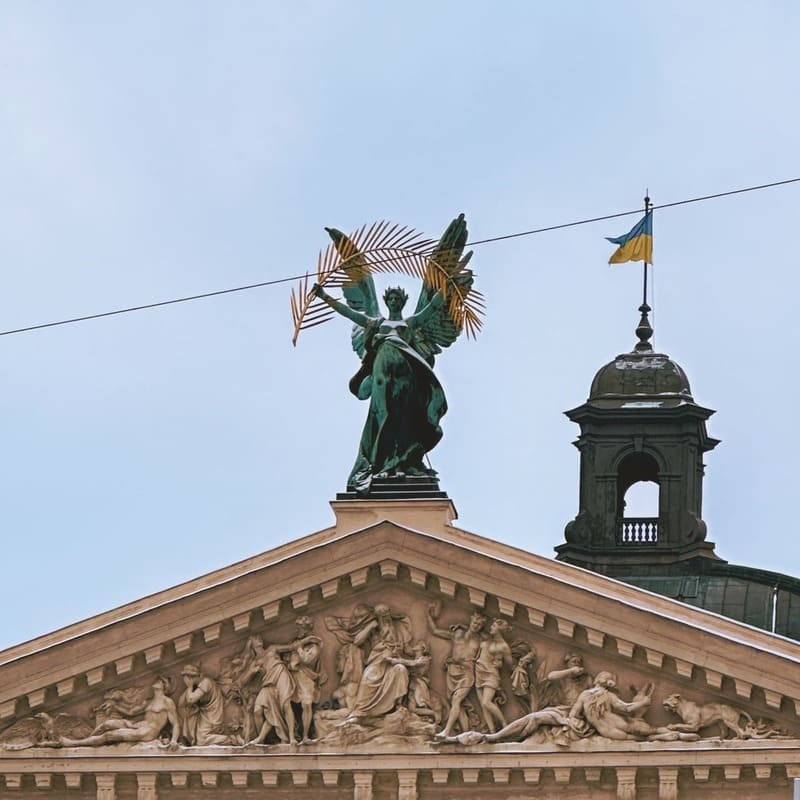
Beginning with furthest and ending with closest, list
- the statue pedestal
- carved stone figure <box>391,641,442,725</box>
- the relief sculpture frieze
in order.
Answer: the statue pedestal, carved stone figure <box>391,641,442,725</box>, the relief sculpture frieze

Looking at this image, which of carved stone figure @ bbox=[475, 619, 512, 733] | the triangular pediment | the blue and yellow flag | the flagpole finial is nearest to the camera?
the triangular pediment

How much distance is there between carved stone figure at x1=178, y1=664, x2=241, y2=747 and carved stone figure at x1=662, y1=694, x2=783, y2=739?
6.49m

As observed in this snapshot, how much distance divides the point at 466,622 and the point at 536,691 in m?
1.57

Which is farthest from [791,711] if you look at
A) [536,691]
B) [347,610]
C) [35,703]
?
[35,703]

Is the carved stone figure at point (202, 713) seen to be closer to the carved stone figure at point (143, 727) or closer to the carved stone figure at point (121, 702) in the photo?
the carved stone figure at point (143, 727)

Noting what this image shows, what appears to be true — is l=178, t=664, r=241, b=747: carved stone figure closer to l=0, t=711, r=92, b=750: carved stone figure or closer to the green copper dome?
l=0, t=711, r=92, b=750: carved stone figure

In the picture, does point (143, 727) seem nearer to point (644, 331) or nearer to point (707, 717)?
point (707, 717)

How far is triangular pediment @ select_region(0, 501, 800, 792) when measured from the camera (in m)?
48.7

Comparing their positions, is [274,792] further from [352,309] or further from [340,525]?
[352,309]

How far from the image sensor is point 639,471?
70.8m

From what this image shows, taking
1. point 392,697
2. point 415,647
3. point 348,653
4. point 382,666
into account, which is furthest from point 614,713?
point 348,653

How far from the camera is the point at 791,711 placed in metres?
48.3

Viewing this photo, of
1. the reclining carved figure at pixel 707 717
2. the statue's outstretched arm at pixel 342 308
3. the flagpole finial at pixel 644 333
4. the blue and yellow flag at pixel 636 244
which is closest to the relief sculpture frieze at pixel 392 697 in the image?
the reclining carved figure at pixel 707 717

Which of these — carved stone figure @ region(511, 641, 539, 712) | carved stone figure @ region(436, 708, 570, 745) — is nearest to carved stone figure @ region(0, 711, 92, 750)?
carved stone figure @ region(436, 708, 570, 745)
